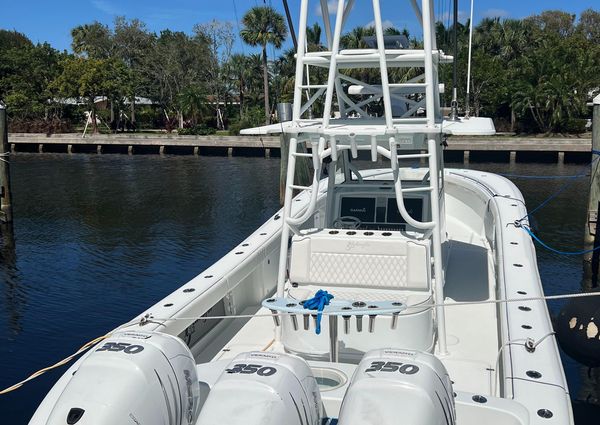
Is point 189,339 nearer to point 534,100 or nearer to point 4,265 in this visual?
point 4,265

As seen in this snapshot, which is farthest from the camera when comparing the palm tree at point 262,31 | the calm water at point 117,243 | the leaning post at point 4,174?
the palm tree at point 262,31

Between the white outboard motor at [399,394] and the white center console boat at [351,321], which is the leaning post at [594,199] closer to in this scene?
the white center console boat at [351,321]

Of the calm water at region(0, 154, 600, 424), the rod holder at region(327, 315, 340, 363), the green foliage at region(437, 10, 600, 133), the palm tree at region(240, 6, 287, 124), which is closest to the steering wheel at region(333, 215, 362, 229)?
the rod holder at region(327, 315, 340, 363)

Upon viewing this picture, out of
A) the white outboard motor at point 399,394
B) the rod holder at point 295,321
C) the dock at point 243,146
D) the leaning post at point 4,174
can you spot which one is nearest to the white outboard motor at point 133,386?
the white outboard motor at point 399,394

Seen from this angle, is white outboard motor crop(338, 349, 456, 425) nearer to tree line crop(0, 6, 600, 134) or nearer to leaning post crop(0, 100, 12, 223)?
leaning post crop(0, 100, 12, 223)

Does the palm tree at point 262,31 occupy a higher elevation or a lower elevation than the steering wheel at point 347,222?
higher

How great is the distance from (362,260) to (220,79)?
4504cm

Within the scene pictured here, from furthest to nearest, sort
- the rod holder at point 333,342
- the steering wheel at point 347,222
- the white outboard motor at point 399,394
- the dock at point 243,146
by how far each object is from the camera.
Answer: the dock at point 243,146 → the steering wheel at point 347,222 → the rod holder at point 333,342 → the white outboard motor at point 399,394

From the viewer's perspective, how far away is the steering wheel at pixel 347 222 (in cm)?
805

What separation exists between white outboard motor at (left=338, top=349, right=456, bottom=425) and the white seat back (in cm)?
254

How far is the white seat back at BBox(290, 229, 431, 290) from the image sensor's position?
6.12 m

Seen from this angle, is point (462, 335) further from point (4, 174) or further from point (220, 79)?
point (220, 79)

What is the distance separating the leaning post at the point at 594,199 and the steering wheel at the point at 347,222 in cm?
640

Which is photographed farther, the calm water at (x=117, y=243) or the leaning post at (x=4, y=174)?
the leaning post at (x=4, y=174)
